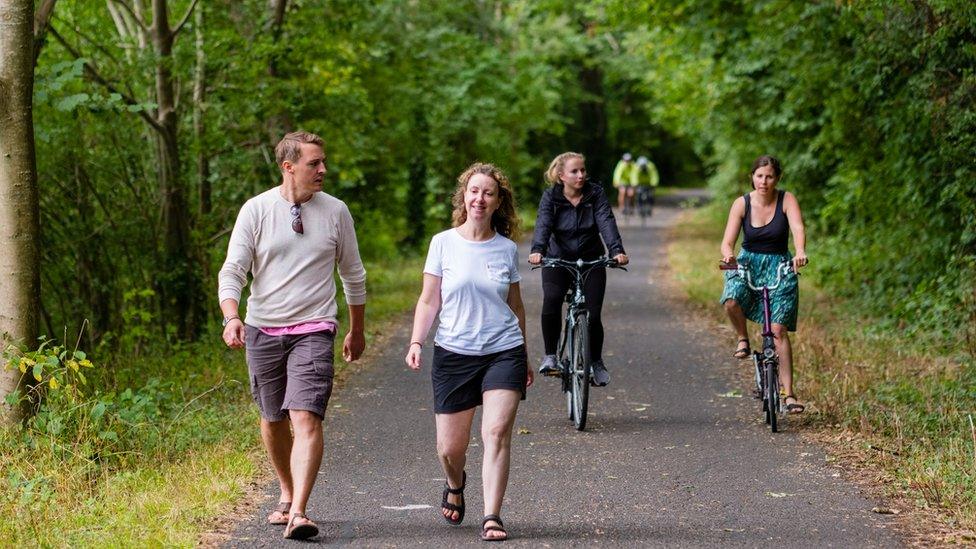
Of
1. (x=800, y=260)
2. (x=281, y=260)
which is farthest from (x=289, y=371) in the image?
(x=800, y=260)

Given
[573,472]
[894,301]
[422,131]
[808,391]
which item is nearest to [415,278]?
[422,131]

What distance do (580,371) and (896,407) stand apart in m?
2.24

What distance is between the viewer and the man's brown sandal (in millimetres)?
5824

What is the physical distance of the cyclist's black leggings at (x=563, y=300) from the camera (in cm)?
928

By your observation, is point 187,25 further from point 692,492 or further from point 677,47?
point 677,47

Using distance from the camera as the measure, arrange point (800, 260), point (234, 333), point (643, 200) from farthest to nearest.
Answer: point (643, 200)
point (800, 260)
point (234, 333)

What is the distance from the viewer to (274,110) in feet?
46.2

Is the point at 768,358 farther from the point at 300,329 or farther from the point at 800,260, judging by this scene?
the point at 300,329

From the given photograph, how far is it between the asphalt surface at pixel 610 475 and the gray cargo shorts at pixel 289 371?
678 millimetres

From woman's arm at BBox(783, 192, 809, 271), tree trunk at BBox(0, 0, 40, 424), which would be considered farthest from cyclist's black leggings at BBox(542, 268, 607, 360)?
tree trunk at BBox(0, 0, 40, 424)

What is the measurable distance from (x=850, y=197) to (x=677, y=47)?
8.19 m

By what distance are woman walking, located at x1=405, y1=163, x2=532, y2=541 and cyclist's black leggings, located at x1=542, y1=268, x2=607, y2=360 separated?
3309 millimetres

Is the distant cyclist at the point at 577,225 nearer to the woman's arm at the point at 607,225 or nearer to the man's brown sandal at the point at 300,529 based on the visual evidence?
the woman's arm at the point at 607,225

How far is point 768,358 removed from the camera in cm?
864
